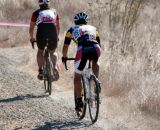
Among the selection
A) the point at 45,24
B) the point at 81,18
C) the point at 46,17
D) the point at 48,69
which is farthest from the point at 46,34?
the point at 81,18

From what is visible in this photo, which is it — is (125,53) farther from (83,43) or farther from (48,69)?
(83,43)

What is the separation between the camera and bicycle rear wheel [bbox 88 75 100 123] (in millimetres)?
8508

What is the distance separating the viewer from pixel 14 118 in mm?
9062

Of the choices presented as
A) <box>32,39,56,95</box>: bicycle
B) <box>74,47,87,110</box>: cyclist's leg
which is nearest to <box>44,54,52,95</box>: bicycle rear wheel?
<box>32,39,56,95</box>: bicycle

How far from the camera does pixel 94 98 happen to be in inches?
340

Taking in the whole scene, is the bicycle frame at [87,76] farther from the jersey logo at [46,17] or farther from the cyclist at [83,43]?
the jersey logo at [46,17]

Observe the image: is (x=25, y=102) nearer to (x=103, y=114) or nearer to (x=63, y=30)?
(x=103, y=114)

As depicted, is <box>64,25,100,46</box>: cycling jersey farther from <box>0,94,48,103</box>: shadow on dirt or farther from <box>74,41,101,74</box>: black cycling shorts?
<box>0,94,48,103</box>: shadow on dirt

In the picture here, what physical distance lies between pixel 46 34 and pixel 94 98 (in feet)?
8.55

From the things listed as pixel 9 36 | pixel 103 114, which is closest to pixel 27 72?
pixel 103 114

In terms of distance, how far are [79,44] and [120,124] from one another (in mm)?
1743

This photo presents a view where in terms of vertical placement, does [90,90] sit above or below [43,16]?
below

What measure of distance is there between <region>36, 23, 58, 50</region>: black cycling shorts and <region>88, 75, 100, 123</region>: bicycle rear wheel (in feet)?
7.78

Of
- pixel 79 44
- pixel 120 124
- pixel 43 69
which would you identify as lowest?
pixel 120 124
